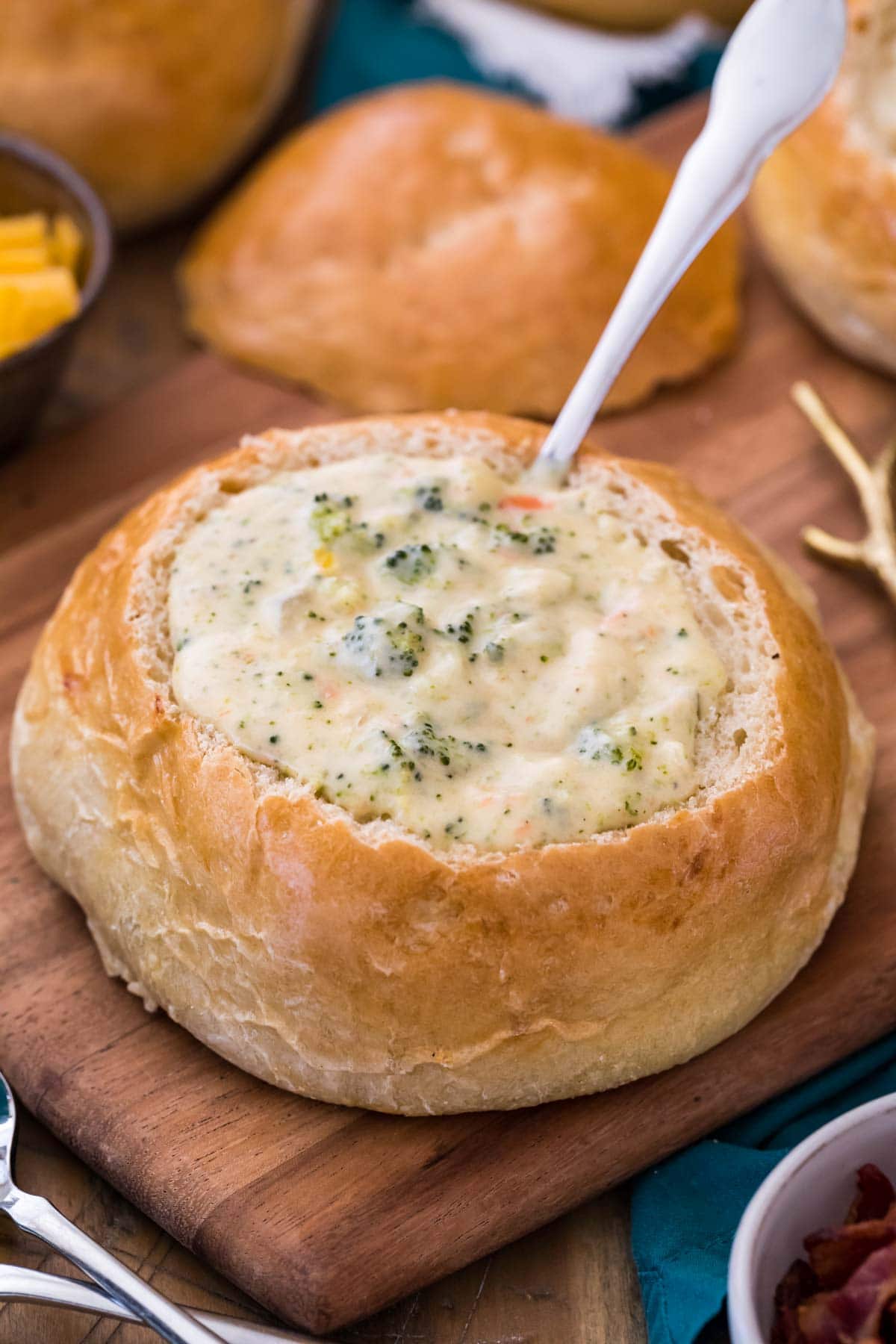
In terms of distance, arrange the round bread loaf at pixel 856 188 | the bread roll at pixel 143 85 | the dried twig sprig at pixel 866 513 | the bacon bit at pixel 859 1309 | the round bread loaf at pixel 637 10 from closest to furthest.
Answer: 1. the bacon bit at pixel 859 1309
2. the dried twig sprig at pixel 866 513
3. the round bread loaf at pixel 856 188
4. the bread roll at pixel 143 85
5. the round bread loaf at pixel 637 10

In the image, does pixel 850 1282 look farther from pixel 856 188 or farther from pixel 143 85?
pixel 143 85

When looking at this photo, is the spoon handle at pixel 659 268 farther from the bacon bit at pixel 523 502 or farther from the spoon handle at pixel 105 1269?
the spoon handle at pixel 105 1269

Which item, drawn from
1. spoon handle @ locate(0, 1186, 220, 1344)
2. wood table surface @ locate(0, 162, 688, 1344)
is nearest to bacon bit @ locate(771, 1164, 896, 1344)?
wood table surface @ locate(0, 162, 688, 1344)

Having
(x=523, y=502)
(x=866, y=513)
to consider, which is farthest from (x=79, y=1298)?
(x=866, y=513)

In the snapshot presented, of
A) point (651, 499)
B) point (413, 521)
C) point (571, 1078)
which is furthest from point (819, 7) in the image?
point (571, 1078)

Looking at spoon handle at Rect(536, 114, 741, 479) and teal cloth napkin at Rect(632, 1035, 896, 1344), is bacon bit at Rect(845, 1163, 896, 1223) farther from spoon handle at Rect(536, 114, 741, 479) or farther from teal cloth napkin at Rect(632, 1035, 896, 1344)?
spoon handle at Rect(536, 114, 741, 479)

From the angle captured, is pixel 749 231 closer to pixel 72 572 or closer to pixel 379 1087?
pixel 72 572

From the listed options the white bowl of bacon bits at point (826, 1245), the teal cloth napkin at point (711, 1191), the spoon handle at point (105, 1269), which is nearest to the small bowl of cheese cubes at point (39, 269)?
the spoon handle at point (105, 1269)

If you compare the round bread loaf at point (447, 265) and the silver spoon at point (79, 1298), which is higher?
the round bread loaf at point (447, 265)
